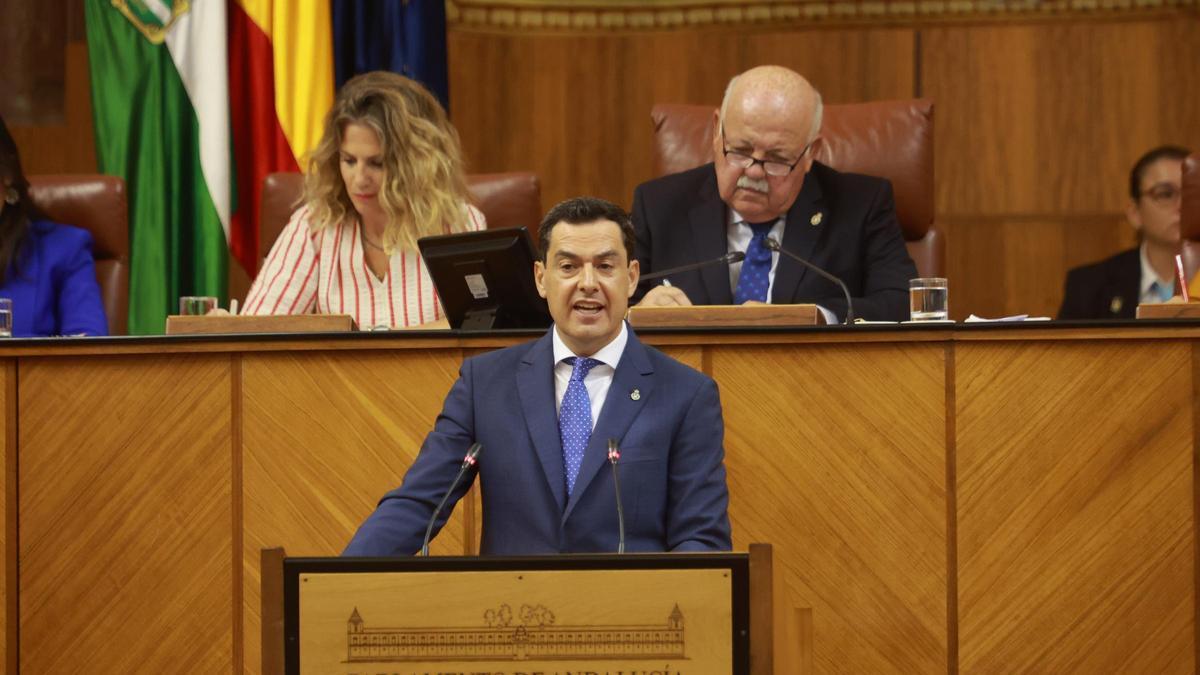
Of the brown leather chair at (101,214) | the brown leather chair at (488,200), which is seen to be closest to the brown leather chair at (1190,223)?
the brown leather chair at (488,200)

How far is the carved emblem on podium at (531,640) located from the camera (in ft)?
6.24

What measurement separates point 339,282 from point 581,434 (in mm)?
1503

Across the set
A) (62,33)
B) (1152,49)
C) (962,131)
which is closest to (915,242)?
(962,131)

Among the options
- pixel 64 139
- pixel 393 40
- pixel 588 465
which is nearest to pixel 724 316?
pixel 588 465

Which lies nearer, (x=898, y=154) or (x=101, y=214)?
(x=898, y=154)

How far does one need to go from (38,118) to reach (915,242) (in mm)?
2941

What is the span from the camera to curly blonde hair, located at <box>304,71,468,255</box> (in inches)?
150

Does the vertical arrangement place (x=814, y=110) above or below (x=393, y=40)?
below

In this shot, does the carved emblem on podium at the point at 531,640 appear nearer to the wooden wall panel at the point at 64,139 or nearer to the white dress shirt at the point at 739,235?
the white dress shirt at the point at 739,235

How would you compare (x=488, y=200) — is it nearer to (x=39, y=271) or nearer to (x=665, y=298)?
(x=665, y=298)

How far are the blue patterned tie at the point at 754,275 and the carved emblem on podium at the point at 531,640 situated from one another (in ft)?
6.24

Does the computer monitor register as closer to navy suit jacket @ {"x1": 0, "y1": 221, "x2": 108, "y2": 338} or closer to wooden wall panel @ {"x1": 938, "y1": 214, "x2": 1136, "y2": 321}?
navy suit jacket @ {"x1": 0, "y1": 221, "x2": 108, "y2": 338}

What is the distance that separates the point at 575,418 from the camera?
8.53ft

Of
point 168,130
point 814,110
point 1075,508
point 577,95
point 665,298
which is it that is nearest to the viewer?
point 1075,508
